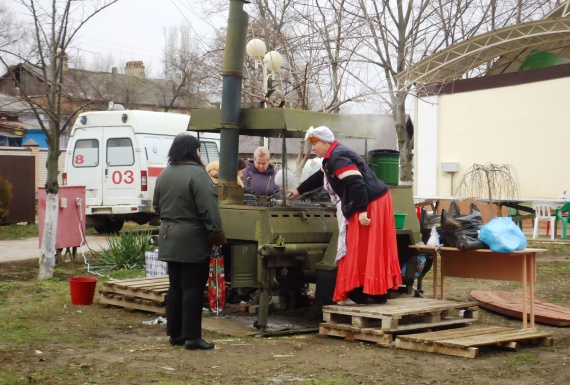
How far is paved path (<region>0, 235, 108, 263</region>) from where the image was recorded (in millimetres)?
15383

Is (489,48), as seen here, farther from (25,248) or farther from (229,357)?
(229,357)

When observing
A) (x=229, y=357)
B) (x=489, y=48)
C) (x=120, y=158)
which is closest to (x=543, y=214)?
(x=489, y=48)

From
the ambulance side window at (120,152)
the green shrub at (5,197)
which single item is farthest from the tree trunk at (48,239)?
the green shrub at (5,197)

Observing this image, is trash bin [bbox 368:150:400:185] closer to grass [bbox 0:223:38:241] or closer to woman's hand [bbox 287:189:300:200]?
woman's hand [bbox 287:189:300:200]

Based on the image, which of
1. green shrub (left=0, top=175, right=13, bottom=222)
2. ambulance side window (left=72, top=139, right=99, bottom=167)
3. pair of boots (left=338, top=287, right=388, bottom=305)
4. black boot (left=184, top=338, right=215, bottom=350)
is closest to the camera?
black boot (left=184, top=338, right=215, bottom=350)

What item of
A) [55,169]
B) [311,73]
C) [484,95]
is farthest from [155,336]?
[484,95]

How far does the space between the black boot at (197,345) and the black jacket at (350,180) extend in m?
1.84

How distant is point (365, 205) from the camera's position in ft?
26.6

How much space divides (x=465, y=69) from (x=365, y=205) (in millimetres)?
18732

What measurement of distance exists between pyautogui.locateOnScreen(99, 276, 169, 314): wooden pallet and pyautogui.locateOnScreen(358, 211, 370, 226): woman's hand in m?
2.49

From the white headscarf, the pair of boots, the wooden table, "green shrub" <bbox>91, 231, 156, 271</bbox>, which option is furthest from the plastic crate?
"green shrub" <bbox>91, 231, 156, 271</bbox>

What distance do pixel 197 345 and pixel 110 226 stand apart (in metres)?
13.2

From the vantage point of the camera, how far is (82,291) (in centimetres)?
1001

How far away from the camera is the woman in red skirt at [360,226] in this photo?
8.12m
